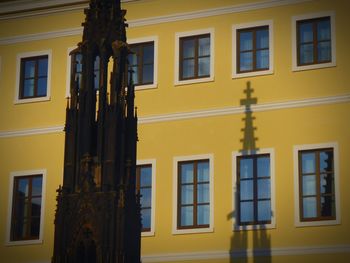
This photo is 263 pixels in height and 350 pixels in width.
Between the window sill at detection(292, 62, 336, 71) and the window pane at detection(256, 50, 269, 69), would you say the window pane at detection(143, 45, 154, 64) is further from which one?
the window sill at detection(292, 62, 336, 71)

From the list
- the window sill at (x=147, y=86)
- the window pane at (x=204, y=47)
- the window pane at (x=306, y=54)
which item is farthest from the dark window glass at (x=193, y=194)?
the window pane at (x=306, y=54)

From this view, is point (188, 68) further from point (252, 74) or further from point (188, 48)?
point (252, 74)

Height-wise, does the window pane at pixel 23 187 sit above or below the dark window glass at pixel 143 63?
below

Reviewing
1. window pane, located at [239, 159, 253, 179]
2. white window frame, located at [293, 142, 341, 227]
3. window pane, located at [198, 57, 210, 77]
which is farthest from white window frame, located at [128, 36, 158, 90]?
white window frame, located at [293, 142, 341, 227]

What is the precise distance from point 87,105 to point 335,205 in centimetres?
798

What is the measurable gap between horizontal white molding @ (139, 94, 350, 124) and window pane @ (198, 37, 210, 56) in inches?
59.5

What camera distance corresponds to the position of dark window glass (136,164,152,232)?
85.1 ft

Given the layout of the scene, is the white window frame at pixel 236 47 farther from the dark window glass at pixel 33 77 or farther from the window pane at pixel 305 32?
the dark window glass at pixel 33 77

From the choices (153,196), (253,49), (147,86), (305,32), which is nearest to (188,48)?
(147,86)

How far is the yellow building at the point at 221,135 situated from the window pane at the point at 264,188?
0.02 meters

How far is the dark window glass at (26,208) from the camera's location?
89.6 feet

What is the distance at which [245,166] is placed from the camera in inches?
998

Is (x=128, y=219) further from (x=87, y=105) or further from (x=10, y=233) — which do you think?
(x=10, y=233)

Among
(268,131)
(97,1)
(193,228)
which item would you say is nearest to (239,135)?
(268,131)
